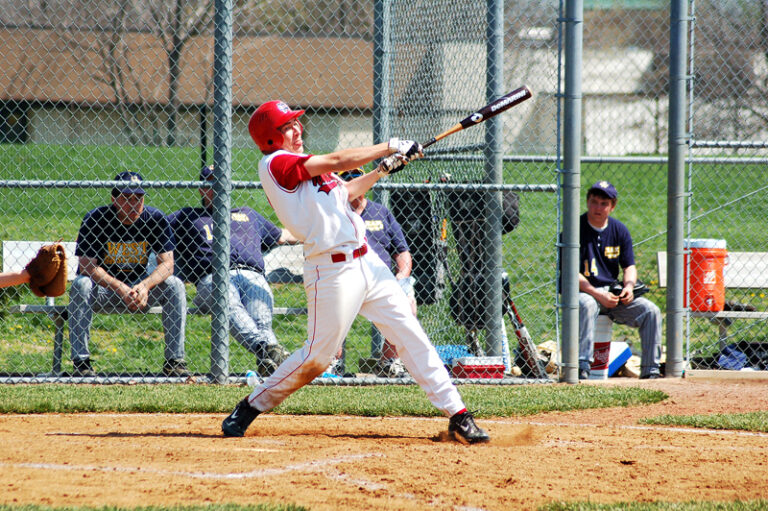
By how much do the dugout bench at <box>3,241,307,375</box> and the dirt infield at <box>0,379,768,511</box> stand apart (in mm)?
1632

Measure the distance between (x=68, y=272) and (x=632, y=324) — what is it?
A: 4817 millimetres

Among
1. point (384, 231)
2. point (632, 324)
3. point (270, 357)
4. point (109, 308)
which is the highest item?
point (384, 231)

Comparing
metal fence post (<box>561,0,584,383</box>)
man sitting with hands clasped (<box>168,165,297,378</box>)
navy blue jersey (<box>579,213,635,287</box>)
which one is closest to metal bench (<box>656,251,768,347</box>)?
navy blue jersey (<box>579,213,635,287</box>)

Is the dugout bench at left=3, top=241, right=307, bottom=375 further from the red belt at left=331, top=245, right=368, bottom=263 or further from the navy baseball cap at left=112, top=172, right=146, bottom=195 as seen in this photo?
the red belt at left=331, top=245, right=368, bottom=263

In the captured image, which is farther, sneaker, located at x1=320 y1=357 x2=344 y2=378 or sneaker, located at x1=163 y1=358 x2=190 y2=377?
sneaker, located at x1=320 y1=357 x2=344 y2=378

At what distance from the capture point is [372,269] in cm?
425

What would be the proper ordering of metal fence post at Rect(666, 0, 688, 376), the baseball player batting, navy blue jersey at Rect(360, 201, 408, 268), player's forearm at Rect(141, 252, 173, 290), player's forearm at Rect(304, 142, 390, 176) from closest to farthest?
player's forearm at Rect(304, 142, 390, 176) → the baseball player batting → player's forearm at Rect(141, 252, 173, 290) → metal fence post at Rect(666, 0, 688, 376) → navy blue jersey at Rect(360, 201, 408, 268)

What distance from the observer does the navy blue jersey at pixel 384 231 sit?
6727 millimetres

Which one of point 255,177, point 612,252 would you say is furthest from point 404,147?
point 255,177

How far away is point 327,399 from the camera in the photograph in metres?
5.48

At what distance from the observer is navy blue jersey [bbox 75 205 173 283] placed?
21.5 ft

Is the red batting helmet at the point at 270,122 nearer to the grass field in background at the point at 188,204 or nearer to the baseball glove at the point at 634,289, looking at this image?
the grass field in background at the point at 188,204

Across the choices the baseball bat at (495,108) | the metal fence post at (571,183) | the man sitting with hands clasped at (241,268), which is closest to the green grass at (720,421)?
the metal fence post at (571,183)

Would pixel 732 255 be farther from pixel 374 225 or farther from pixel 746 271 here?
pixel 374 225
